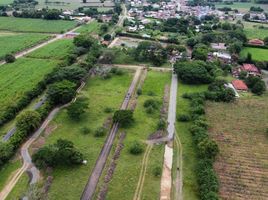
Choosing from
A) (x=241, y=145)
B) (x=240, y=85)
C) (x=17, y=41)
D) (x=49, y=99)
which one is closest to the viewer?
(x=241, y=145)

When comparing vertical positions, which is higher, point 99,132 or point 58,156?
point 58,156

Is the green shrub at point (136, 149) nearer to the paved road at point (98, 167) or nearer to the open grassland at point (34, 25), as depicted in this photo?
the paved road at point (98, 167)

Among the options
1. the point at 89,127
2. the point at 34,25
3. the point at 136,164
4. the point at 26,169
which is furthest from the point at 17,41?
the point at 136,164

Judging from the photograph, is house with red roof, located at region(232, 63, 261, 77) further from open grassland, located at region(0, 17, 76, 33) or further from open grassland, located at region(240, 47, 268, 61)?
open grassland, located at region(0, 17, 76, 33)

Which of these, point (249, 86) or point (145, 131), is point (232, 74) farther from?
point (145, 131)

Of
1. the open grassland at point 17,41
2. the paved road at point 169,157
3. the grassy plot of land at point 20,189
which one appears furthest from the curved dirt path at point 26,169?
the open grassland at point 17,41

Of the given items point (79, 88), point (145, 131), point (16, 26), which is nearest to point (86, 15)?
point (16, 26)

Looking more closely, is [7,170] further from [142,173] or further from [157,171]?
[157,171]

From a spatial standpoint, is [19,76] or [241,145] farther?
[19,76]
